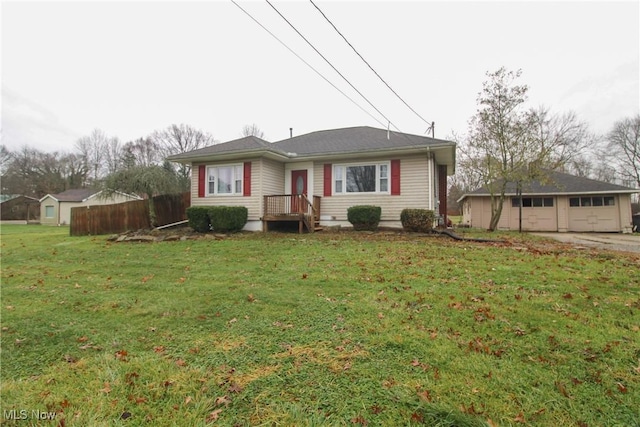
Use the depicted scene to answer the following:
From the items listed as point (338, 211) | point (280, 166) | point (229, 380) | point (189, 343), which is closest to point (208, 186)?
point (280, 166)

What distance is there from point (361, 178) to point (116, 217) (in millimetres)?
11331

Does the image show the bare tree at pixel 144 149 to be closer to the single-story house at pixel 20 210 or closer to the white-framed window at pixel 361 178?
the single-story house at pixel 20 210

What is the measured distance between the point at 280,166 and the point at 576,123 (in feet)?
78.5

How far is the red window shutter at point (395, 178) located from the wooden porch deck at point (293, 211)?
3.11 m

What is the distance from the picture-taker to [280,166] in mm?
13531

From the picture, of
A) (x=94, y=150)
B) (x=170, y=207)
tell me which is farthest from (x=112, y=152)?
(x=170, y=207)

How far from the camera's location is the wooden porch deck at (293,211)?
1177cm

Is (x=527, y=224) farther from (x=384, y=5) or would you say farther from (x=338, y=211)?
(x=384, y=5)

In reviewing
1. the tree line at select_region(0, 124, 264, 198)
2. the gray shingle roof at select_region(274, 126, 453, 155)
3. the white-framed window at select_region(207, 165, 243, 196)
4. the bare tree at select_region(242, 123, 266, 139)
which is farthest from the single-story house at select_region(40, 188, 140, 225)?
the gray shingle roof at select_region(274, 126, 453, 155)

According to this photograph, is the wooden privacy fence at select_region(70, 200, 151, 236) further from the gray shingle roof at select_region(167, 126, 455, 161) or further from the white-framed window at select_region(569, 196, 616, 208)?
the white-framed window at select_region(569, 196, 616, 208)

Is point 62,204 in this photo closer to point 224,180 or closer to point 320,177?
point 224,180

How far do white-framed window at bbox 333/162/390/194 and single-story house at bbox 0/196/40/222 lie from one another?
1656 inches

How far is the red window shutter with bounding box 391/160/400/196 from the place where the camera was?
39.5ft

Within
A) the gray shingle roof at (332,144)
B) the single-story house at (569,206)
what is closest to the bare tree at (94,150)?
the gray shingle roof at (332,144)
